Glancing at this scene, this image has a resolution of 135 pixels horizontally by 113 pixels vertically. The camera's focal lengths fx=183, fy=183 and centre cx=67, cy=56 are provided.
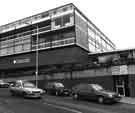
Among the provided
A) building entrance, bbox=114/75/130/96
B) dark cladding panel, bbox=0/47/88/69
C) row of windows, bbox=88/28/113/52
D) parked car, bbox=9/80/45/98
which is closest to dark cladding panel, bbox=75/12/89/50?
dark cladding panel, bbox=0/47/88/69

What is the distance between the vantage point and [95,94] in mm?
16281

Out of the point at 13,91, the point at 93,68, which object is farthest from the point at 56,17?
the point at 13,91

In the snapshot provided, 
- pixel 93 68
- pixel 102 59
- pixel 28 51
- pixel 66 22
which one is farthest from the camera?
pixel 28 51

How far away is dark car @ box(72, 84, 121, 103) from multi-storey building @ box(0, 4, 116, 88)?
952 centimetres

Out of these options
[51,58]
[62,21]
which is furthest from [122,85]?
[62,21]

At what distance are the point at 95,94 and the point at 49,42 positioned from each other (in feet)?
74.3

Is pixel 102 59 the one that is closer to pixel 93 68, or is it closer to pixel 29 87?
pixel 93 68

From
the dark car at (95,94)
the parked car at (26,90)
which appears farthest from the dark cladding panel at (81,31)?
the parked car at (26,90)

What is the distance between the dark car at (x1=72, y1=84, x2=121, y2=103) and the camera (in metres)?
15.6

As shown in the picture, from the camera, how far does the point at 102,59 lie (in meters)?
32.5

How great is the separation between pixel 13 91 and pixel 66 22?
788 inches

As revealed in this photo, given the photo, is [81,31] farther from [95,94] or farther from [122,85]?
[95,94]

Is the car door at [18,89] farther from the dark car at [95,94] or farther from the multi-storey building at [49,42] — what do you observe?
the multi-storey building at [49,42]

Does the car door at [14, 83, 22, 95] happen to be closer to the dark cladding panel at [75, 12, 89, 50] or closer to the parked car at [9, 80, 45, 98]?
the parked car at [9, 80, 45, 98]
